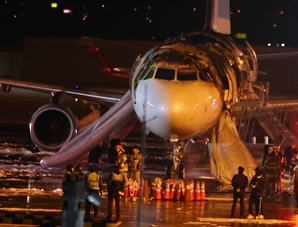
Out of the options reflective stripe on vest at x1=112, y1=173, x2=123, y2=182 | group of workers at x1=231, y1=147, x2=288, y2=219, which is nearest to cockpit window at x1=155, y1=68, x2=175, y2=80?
group of workers at x1=231, y1=147, x2=288, y2=219

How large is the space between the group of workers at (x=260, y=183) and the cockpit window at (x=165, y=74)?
333 centimetres

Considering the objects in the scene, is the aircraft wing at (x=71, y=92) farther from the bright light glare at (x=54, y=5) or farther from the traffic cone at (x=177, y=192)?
the bright light glare at (x=54, y=5)

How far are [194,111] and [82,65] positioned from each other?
129 feet

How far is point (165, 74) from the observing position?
68.3ft

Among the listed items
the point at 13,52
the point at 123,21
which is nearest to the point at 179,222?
the point at 13,52

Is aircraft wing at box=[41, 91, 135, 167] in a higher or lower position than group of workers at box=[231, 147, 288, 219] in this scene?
higher

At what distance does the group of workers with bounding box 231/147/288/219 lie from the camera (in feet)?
57.7

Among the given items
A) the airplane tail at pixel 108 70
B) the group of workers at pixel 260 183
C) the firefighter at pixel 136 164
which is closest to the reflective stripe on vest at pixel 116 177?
the group of workers at pixel 260 183

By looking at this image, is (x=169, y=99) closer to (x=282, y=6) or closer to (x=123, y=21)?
(x=123, y=21)

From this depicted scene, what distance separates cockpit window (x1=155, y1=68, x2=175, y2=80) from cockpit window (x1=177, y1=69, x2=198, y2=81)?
0.17 m

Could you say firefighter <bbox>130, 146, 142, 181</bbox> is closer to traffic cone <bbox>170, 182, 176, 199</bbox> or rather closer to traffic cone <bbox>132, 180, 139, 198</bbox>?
→ traffic cone <bbox>132, 180, 139, 198</bbox>

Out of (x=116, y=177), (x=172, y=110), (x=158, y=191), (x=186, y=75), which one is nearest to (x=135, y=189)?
(x=158, y=191)

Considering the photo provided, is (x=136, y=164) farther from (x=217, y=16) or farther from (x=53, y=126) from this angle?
(x=217, y=16)

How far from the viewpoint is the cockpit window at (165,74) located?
20.7 metres
